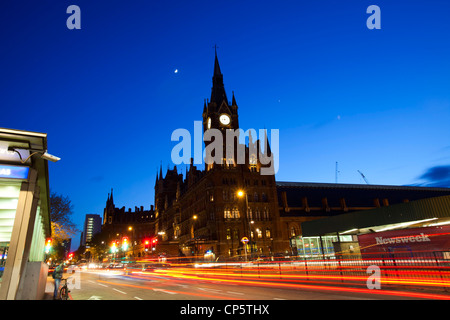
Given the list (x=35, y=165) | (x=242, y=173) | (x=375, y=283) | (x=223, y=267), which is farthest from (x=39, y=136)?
(x=242, y=173)

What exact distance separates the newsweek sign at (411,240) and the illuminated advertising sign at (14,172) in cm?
2468

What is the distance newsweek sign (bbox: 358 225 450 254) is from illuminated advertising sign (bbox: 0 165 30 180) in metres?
24.7

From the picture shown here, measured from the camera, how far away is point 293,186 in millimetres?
89688

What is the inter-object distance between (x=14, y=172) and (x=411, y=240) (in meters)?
27.2

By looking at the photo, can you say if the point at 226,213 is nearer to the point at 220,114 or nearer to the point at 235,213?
the point at 235,213

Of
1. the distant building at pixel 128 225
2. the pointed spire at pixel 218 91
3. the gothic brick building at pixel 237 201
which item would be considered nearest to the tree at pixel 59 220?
the gothic brick building at pixel 237 201

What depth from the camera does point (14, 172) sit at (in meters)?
8.41

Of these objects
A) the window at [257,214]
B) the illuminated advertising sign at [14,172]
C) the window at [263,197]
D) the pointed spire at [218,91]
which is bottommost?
the illuminated advertising sign at [14,172]

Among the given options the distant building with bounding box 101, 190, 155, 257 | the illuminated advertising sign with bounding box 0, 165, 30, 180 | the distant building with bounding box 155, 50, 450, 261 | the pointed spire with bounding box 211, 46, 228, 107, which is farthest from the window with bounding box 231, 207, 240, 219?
the distant building with bounding box 101, 190, 155, 257

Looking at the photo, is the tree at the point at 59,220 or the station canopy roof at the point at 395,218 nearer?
the station canopy roof at the point at 395,218

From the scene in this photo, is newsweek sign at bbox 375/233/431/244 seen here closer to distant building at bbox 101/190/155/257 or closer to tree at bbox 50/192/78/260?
tree at bbox 50/192/78/260

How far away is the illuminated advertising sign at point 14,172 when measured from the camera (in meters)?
8.27

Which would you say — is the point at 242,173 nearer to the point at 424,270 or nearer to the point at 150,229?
the point at 424,270

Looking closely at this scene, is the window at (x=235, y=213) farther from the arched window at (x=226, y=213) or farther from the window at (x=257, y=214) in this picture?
the window at (x=257, y=214)
